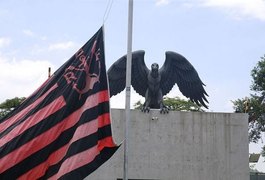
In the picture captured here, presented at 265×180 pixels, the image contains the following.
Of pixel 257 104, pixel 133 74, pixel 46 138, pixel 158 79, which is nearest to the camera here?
pixel 46 138

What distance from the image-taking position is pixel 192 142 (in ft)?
48.2

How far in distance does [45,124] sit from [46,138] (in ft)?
0.55

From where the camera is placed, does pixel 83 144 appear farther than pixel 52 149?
No

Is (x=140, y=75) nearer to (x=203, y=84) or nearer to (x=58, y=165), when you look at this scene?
(x=203, y=84)

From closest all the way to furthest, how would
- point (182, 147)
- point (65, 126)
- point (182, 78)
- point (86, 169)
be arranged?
1. point (86, 169)
2. point (65, 126)
3. point (182, 147)
4. point (182, 78)

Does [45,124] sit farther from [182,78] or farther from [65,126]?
[182,78]

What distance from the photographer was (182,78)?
627 inches

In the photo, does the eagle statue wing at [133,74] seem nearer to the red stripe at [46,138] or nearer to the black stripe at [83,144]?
the red stripe at [46,138]

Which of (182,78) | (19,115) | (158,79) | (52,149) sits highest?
(182,78)

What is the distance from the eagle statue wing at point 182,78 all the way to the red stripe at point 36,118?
934cm

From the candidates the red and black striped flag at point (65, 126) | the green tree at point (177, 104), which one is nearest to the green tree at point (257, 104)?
the green tree at point (177, 104)

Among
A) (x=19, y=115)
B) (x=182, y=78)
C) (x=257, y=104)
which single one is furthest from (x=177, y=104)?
(x=19, y=115)

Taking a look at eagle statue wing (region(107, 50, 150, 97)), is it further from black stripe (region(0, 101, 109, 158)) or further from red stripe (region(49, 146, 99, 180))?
red stripe (region(49, 146, 99, 180))

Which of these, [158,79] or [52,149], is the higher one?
[158,79]
